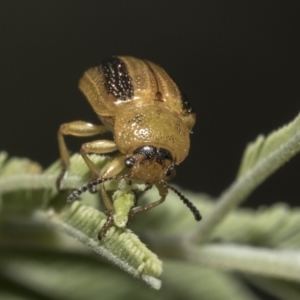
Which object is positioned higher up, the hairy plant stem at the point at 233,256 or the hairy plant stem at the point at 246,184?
the hairy plant stem at the point at 246,184

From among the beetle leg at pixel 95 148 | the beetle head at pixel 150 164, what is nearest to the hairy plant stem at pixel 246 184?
the beetle head at pixel 150 164

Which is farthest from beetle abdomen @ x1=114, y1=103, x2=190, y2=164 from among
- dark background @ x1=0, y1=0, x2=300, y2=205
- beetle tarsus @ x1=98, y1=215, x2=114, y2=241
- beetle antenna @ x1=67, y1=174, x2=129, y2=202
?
dark background @ x1=0, y1=0, x2=300, y2=205

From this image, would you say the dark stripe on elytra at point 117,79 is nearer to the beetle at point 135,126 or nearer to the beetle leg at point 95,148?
the beetle at point 135,126

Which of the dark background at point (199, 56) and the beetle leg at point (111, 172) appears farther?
the dark background at point (199, 56)

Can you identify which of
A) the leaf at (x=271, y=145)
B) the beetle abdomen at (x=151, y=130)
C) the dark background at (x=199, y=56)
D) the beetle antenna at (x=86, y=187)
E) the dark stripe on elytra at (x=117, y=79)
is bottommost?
the beetle antenna at (x=86, y=187)

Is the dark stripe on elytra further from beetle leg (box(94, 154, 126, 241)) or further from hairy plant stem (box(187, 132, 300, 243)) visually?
hairy plant stem (box(187, 132, 300, 243))

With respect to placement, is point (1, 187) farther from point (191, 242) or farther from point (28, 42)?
point (28, 42)
